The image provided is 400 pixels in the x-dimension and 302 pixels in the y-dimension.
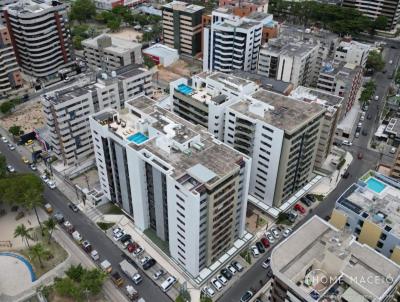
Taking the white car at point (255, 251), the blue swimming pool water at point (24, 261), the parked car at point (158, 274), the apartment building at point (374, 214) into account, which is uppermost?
the apartment building at point (374, 214)

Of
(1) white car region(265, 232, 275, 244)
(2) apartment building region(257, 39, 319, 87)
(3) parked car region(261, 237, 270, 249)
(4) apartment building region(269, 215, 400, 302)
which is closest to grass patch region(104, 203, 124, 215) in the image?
(3) parked car region(261, 237, 270, 249)

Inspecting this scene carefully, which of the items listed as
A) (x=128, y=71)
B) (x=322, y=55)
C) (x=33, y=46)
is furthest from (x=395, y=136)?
(x=33, y=46)

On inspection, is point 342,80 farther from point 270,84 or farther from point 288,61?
point 270,84

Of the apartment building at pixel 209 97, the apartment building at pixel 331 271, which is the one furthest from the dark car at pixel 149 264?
the apartment building at pixel 209 97

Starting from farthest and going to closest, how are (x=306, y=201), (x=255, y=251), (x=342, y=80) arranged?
1. (x=342, y=80)
2. (x=306, y=201)
3. (x=255, y=251)

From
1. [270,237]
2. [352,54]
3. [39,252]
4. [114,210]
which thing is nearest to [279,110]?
[270,237]

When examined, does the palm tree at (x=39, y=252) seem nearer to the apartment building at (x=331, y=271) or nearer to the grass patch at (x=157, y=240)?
the grass patch at (x=157, y=240)

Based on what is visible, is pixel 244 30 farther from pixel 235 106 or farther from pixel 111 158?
pixel 111 158
